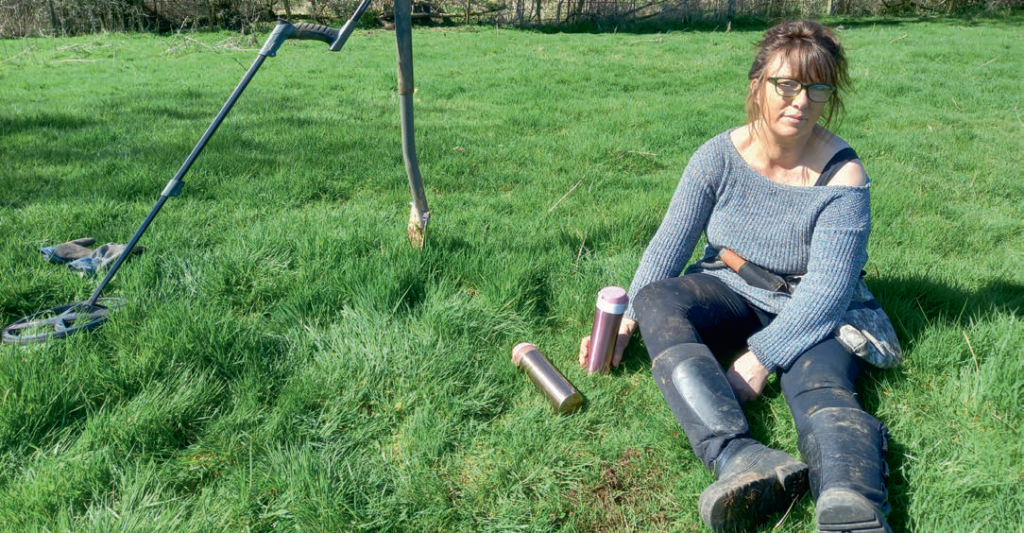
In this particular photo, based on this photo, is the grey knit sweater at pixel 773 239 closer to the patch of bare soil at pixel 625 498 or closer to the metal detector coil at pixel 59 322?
the patch of bare soil at pixel 625 498

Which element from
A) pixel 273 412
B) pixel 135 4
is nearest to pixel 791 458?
Result: pixel 273 412

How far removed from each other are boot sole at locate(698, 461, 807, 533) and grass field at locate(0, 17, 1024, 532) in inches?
3.9

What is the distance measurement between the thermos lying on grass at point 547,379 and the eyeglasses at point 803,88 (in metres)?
1.34

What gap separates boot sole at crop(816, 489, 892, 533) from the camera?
1690mm

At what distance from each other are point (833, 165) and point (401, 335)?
181 centimetres

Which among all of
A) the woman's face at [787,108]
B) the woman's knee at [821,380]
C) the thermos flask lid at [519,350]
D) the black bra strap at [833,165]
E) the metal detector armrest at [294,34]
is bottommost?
the thermos flask lid at [519,350]

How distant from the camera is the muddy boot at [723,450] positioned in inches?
71.3

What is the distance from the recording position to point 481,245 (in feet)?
11.3

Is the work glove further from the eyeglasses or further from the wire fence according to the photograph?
the wire fence

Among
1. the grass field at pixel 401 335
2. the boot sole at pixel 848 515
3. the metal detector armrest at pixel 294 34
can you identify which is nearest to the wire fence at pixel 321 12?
the grass field at pixel 401 335

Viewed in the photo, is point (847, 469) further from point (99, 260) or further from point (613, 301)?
point (99, 260)

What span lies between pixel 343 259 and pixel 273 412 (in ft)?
3.75

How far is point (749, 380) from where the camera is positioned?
2.40m

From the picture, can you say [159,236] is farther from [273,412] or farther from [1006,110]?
[1006,110]
